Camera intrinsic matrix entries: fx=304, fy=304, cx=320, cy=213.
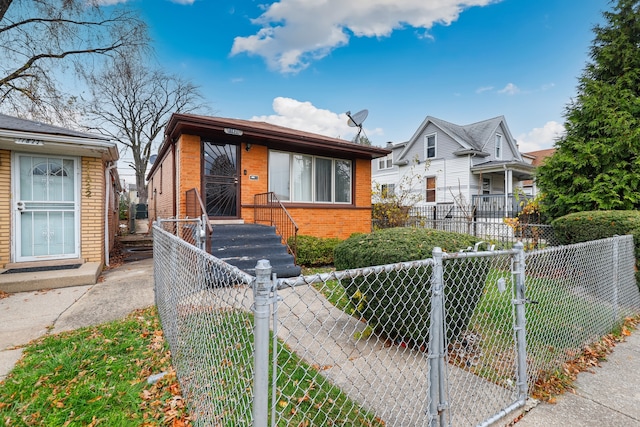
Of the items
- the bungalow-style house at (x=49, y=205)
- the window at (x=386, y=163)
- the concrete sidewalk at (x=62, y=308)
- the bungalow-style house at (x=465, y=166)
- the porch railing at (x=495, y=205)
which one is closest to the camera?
the concrete sidewalk at (x=62, y=308)

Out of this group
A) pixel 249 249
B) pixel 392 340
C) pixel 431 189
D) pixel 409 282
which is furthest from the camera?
pixel 431 189

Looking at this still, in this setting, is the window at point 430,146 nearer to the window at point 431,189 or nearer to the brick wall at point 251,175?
the window at point 431,189

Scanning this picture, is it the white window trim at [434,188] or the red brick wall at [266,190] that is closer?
the red brick wall at [266,190]

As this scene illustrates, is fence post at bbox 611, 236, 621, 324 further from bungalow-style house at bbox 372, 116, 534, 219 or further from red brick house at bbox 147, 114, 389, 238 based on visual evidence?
bungalow-style house at bbox 372, 116, 534, 219

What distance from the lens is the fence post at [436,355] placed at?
1715 millimetres

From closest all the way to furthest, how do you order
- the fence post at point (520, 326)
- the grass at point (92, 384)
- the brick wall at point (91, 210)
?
the grass at point (92, 384), the fence post at point (520, 326), the brick wall at point (91, 210)

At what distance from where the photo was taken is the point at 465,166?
17.8 metres

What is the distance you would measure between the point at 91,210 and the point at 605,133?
476 inches

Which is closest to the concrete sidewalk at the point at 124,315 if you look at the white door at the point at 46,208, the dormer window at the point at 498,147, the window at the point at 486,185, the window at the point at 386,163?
the white door at the point at 46,208

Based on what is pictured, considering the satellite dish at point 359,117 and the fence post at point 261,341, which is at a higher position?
the satellite dish at point 359,117

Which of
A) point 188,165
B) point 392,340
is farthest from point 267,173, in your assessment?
point 392,340

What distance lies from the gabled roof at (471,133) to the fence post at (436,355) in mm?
17844

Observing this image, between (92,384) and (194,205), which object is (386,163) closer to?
(194,205)

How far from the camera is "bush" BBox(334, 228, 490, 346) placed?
106 inches
